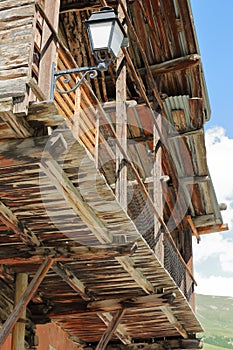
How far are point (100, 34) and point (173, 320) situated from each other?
5.44m

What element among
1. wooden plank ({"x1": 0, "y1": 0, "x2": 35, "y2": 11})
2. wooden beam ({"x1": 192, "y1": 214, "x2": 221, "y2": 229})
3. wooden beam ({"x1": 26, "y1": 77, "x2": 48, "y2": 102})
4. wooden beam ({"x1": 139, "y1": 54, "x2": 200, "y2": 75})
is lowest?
wooden beam ({"x1": 192, "y1": 214, "x2": 221, "y2": 229})

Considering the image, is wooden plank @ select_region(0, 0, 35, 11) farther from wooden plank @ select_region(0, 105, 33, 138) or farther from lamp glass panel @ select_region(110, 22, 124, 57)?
wooden plank @ select_region(0, 105, 33, 138)

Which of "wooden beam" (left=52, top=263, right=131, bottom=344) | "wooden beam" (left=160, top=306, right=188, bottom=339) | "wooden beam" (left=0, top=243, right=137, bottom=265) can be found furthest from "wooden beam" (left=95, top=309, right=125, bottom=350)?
"wooden beam" (left=0, top=243, right=137, bottom=265)

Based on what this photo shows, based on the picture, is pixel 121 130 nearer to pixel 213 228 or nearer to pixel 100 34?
pixel 100 34

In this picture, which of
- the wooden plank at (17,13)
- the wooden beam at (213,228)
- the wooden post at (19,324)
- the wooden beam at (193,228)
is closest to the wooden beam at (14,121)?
the wooden plank at (17,13)

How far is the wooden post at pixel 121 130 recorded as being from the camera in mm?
7255

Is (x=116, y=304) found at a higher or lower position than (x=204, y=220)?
lower

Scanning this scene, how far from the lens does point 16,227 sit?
254 inches

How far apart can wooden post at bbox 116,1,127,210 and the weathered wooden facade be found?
0.02 m

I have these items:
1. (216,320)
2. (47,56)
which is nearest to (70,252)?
(47,56)

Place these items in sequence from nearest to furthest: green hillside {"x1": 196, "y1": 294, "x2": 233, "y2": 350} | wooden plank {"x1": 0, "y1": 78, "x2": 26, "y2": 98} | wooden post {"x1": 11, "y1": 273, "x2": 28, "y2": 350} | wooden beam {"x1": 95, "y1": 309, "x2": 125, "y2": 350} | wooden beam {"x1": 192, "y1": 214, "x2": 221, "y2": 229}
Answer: wooden plank {"x1": 0, "y1": 78, "x2": 26, "y2": 98}, wooden post {"x1": 11, "y1": 273, "x2": 28, "y2": 350}, wooden beam {"x1": 95, "y1": 309, "x2": 125, "y2": 350}, wooden beam {"x1": 192, "y1": 214, "x2": 221, "y2": 229}, green hillside {"x1": 196, "y1": 294, "x2": 233, "y2": 350}

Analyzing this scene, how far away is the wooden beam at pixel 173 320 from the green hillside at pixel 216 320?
48.2 metres

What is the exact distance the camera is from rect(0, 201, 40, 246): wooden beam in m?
6.20

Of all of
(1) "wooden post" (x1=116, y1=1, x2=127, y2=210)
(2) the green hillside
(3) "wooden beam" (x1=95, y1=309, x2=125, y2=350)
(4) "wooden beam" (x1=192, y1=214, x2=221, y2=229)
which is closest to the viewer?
(1) "wooden post" (x1=116, y1=1, x2=127, y2=210)
